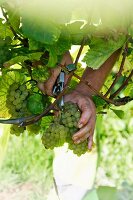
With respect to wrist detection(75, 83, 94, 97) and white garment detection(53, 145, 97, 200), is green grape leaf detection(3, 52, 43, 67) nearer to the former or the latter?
wrist detection(75, 83, 94, 97)

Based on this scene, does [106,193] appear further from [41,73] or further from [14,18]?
[14,18]

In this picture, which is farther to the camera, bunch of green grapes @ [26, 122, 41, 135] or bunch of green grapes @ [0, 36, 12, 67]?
bunch of green grapes @ [26, 122, 41, 135]

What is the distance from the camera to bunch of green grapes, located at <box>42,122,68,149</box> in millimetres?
1236

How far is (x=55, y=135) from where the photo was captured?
4.07 ft

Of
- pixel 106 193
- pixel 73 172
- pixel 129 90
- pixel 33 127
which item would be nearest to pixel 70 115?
pixel 33 127

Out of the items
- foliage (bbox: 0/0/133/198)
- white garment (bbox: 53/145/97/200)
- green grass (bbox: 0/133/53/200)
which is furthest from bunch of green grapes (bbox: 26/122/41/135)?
green grass (bbox: 0/133/53/200)

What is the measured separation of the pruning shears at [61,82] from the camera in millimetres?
1253

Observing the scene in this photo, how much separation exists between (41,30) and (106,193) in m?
0.85

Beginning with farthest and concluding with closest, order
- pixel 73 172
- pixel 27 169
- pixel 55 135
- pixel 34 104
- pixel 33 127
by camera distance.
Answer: pixel 27 169 → pixel 73 172 → pixel 33 127 → pixel 34 104 → pixel 55 135

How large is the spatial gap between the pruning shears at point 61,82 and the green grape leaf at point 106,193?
0.65 m

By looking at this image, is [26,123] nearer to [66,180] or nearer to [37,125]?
[37,125]

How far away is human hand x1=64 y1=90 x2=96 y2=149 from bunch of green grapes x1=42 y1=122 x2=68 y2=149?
0.07 feet

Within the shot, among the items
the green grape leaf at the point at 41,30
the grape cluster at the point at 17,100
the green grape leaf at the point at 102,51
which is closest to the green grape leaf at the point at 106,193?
the grape cluster at the point at 17,100

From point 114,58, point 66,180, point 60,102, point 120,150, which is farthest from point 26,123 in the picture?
point 120,150
